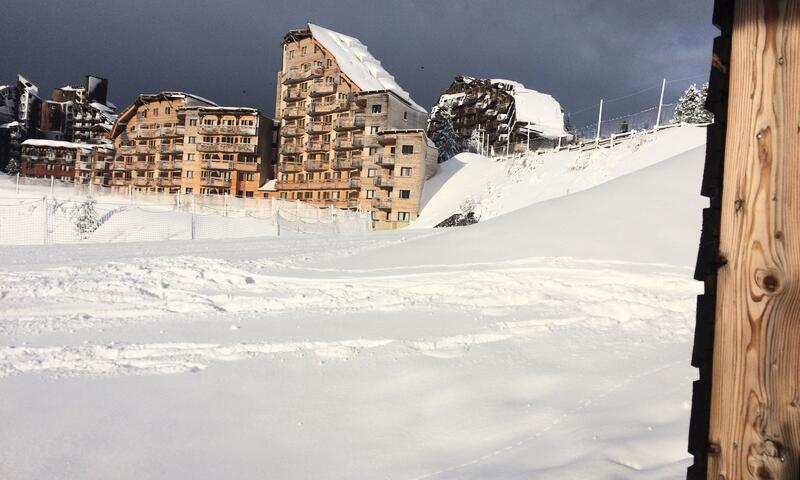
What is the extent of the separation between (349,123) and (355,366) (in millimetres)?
46569

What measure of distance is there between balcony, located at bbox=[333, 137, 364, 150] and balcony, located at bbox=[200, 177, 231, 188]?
46.3 feet

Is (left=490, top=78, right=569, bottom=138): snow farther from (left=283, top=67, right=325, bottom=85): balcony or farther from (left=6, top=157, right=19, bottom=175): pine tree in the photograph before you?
(left=6, top=157, right=19, bottom=175): pine tree

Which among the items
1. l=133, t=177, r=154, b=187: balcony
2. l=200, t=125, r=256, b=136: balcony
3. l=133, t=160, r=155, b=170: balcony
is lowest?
l=133, t=177, r=154, b=187: balcony

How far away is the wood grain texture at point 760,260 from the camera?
154cm

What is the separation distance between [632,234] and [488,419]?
8929 mm

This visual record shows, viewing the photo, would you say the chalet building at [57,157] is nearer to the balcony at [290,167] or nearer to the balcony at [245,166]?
the balcony at [245,166]

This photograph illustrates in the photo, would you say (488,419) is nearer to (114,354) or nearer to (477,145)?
(114,354)

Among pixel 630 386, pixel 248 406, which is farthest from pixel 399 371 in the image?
pixel 630 386

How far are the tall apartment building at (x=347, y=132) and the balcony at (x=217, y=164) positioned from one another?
559 centimetres

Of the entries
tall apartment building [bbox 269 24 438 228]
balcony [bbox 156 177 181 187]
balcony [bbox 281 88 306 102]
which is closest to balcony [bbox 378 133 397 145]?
tall apartment building [bbox 269 24 438 228]

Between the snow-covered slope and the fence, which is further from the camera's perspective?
the snow-covered slope

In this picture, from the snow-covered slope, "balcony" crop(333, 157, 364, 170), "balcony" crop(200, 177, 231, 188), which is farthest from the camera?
"balcony" crop(200, 177, 231, 188)

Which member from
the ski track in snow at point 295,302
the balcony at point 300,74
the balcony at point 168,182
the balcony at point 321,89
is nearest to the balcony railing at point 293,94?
the balcony at point 300,74

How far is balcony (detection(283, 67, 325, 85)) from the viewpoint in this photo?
171 feet
